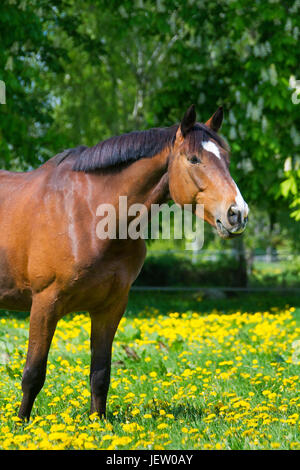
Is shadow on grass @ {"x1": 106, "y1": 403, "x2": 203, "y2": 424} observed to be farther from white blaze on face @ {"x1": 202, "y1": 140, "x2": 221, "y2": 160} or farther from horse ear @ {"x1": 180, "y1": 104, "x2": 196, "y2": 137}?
horse ear @ {"x1": 180, "y1": 104, "x2": 196, "y2": 137}

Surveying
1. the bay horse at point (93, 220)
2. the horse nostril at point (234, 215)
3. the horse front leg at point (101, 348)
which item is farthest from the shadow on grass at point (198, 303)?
the horse nostril at point (234, 215)

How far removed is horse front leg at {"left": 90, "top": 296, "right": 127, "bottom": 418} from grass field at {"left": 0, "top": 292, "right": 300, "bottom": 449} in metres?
0.15

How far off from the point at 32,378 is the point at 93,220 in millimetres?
1202

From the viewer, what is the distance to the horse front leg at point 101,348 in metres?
4.35

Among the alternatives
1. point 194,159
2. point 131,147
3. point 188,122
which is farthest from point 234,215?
point 131,147

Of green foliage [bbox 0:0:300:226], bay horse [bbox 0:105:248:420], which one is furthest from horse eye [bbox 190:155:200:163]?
green foliage [bbox 0:0:300:226]

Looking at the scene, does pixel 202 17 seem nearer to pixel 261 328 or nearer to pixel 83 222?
pixel 261 328

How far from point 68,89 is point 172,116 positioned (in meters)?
7.11

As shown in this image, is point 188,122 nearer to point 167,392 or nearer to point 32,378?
point 32,378

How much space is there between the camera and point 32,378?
4.12m

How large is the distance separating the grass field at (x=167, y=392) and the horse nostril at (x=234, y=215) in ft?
4.24

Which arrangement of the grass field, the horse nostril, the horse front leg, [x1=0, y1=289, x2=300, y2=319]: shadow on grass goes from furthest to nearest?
[x1=0, y1=289, x2=300, y2=319]: shadow on grass → the horse front leg → the grass field → the horse nostril

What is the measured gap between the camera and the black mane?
12.8 ft

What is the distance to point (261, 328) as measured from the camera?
339 inches
